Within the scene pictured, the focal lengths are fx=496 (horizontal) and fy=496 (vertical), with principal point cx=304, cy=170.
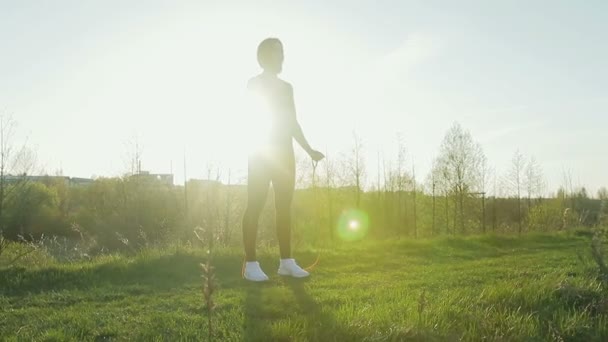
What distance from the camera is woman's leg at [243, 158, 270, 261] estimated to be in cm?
532

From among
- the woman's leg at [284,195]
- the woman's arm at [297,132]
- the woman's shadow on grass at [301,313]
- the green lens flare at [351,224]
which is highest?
the woman's arm at [297,132]

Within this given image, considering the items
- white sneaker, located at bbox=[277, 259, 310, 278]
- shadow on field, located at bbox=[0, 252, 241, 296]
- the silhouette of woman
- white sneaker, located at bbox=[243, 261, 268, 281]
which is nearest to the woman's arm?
the silhouette of woman

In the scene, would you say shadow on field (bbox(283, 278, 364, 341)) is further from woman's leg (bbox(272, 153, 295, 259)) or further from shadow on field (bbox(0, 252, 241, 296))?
shadow on field (bbox(0, 252, 241, 296))

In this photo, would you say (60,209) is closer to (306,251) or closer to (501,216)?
(501,216)

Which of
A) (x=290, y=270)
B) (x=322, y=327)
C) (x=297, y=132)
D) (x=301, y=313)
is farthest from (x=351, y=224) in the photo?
(x=322, y=327)

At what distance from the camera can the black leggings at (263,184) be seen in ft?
17.5

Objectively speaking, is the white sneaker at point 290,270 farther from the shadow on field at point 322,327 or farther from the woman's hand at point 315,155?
the shadow on field at point 322,327

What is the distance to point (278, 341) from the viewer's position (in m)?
2.88

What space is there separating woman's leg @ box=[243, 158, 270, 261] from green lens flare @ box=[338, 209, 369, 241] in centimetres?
2064

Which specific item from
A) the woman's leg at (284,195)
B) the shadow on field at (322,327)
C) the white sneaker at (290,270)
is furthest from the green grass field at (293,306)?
the woman's leg at (284,195)

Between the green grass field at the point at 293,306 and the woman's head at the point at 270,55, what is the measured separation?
2367 mm

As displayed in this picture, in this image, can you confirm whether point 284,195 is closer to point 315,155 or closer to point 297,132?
point 315,155

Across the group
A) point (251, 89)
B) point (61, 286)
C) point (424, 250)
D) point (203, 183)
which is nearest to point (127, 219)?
point (203, 183)

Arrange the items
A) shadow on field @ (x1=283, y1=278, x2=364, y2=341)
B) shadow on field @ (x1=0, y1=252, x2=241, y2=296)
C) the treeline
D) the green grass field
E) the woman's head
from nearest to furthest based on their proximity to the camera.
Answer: shadow on field @ (x1=283, y1=278, x2=364, y2=341)
the green grass field
the woman's head
shadow on field @ (x1=0, y1=252, x2=241, y2=296)
the treeline
